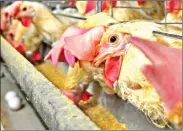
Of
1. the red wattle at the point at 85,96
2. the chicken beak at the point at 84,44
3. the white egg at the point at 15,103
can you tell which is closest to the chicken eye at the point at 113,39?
the chicken beak at the point at 84,44

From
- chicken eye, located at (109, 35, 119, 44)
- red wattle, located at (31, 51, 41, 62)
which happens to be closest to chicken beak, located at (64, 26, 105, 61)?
chicken eye, located at (109, 35, 119, 44)

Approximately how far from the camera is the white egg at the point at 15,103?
A: 244 centimetres

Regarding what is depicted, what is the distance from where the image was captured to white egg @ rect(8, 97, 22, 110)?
2439mm

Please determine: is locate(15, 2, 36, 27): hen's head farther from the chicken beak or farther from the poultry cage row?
the chicken beak

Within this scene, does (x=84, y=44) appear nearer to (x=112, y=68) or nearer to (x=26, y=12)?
(x=112, y=68)

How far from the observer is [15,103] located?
2.45 meters

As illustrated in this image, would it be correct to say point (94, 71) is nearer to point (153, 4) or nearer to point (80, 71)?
point (80, 71)

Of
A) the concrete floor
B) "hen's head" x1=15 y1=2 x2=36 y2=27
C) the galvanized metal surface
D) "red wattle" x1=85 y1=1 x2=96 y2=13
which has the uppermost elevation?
the galvanized metal surface

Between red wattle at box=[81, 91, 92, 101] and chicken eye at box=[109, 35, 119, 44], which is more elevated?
chicken eye at box=[109, 35, 119, 44]

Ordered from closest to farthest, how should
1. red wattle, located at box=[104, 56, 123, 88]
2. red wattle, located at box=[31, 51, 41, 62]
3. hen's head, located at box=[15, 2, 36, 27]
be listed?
red wattle, located at box=[104, 56, 123, 88] < hen's head, located at box=[15, 2, 36, 27] < red wattle, located at box=[31, 51, 41, 62]

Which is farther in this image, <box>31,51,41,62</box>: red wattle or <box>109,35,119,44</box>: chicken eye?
<box>31,51,41,62</box>: red wattle

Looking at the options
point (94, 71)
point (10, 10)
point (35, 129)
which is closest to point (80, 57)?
point (94, 71)

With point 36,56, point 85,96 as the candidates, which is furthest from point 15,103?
point 85,96

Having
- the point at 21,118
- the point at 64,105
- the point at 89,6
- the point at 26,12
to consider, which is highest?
the point at 64,105
